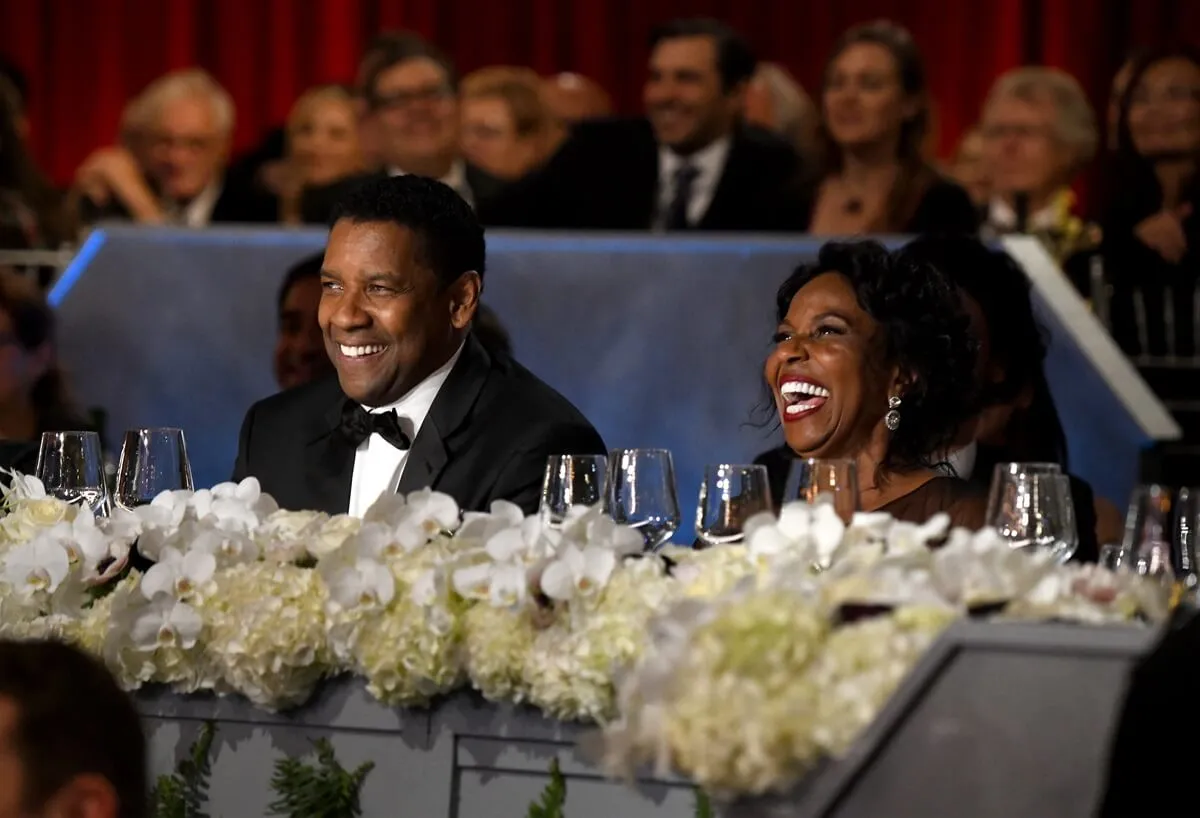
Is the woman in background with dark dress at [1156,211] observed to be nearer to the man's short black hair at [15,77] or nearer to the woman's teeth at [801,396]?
the woman's teeth at [801,396]

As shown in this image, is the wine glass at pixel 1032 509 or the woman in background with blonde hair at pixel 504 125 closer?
the wine glass at pixel 1032 509

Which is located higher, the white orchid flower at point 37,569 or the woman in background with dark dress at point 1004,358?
the woman in background with dark dress at point 1004,358

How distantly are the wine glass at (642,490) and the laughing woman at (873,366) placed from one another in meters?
0.71

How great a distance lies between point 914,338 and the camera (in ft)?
11.3

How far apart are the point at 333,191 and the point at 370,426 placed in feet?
13.1

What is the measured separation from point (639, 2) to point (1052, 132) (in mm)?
5073

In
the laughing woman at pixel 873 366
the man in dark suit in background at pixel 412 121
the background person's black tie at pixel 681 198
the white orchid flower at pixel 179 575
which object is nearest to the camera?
the white orchid flower at pixel 179 575

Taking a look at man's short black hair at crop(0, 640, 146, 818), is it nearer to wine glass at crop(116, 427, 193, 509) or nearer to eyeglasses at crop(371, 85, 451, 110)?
wine glass at crop(116, 427, 193, 509)

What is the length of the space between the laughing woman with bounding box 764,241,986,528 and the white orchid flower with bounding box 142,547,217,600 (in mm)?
1203

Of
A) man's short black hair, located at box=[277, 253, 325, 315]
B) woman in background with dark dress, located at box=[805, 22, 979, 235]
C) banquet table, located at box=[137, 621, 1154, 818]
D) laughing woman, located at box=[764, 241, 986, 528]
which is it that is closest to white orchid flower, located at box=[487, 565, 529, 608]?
banquet table, located at box=[137, 621, 1154, 818]

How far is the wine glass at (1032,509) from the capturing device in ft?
8.39

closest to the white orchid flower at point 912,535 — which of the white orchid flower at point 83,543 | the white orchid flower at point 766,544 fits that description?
the white orchid flower at point 766,544

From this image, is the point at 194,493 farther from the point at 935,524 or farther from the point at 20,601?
the point at 935,524

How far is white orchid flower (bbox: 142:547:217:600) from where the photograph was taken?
2541mm
